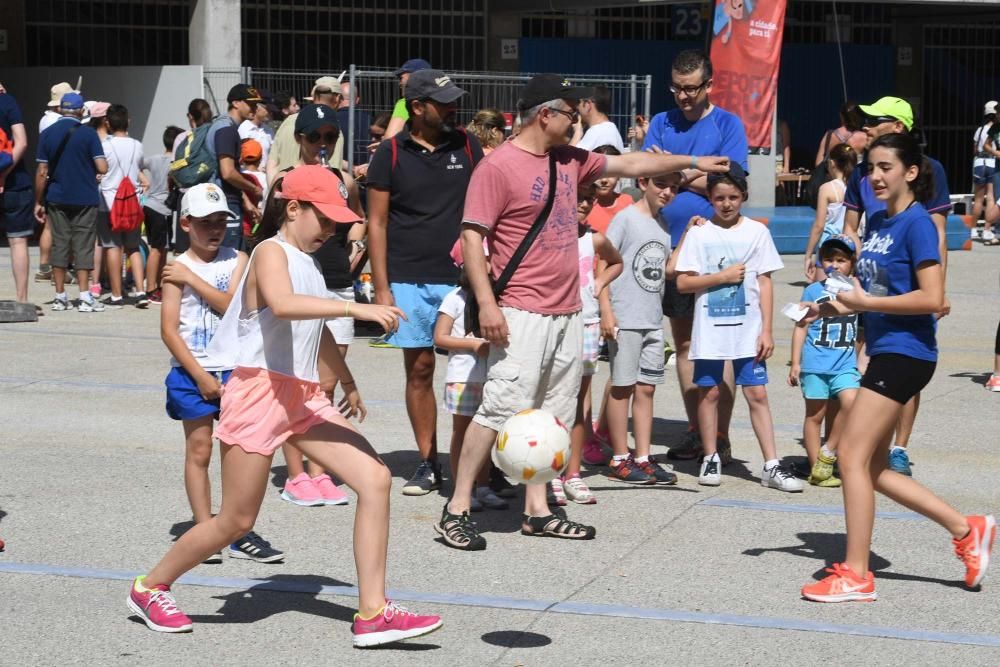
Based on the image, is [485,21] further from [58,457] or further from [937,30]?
[58,457]

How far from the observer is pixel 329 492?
730 cm

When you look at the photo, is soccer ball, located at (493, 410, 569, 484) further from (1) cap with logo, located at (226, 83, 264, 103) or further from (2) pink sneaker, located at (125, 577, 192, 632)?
(1) cap with logo, located at (226, 83, 264, 103)

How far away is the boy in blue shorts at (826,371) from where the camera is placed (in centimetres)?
768

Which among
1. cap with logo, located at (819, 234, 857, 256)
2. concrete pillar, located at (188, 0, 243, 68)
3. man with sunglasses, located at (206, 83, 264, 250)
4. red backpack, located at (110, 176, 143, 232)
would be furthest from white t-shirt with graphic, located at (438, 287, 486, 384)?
concrete pillar, located at (188, 0, 243, 68)

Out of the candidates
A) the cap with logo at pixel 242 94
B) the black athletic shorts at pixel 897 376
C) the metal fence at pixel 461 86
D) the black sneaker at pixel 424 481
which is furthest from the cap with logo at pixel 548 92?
the cap with logo at pixel 242 94

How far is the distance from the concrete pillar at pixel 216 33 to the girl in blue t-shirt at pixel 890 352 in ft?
45.4

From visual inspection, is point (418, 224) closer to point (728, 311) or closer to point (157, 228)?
point (728, 311)

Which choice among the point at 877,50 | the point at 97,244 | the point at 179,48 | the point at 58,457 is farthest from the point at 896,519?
the point at 877,50

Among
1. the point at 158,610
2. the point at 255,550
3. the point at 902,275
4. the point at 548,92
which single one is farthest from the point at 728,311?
the point at 158,610

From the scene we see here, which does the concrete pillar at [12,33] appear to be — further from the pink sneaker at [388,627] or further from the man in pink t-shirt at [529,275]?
the pink sneaker at [388,627]

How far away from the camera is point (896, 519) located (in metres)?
7.11

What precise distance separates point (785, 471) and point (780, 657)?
259cm

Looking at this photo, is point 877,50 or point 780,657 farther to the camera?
point 877,50

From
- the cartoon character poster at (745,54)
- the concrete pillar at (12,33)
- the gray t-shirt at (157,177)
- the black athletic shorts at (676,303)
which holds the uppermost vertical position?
the concrete pillar at (12,33)
